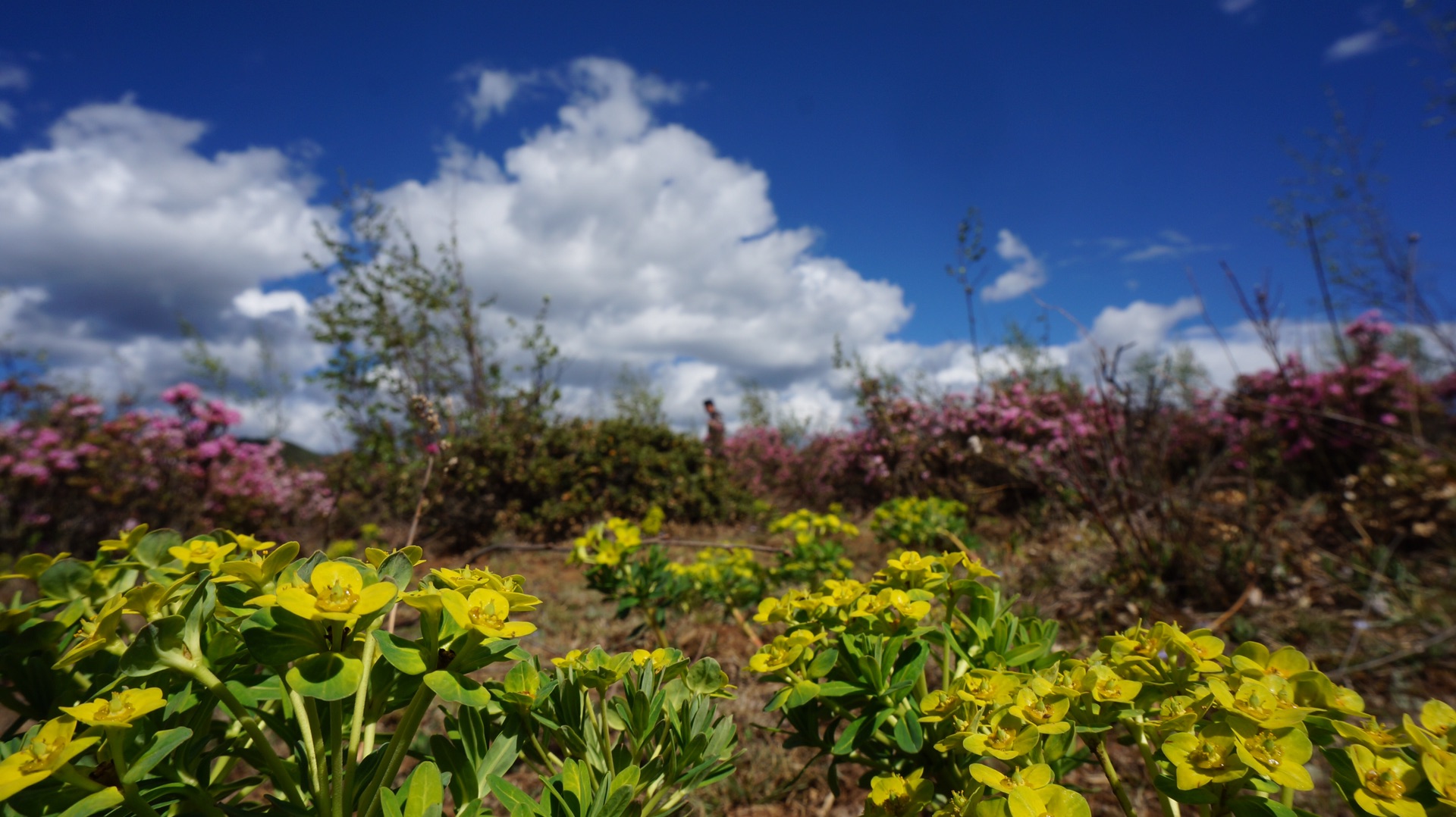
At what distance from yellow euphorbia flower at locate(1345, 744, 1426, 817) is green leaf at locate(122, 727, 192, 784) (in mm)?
1241

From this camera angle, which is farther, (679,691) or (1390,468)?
(1390,468)

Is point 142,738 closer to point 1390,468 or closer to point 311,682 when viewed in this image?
point 311,682

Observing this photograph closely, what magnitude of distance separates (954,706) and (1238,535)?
11.3 feet

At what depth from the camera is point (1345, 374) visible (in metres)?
6.35

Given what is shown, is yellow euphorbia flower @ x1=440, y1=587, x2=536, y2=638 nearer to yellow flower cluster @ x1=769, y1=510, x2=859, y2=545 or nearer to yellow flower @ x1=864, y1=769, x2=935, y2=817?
yellow flower @ x1=864, y1=769, x2=935, y2=817

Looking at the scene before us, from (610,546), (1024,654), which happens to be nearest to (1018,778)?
(1024,654)

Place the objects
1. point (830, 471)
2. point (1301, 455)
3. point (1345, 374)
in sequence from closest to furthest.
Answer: point (1301, 455), point (1345, 374), point (830, 471)

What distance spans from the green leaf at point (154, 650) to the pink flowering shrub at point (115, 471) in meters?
7.40

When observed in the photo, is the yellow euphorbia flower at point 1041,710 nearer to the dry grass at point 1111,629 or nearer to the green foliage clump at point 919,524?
the dry grass at point 1111,629

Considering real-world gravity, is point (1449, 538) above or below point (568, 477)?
below

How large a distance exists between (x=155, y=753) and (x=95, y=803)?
0.06 meters

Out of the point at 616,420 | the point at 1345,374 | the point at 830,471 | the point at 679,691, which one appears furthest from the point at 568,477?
the point at 1345,374

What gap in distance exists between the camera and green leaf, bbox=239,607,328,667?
662mm

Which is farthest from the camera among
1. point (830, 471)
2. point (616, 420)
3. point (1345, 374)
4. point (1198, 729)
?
point (830, 471)
